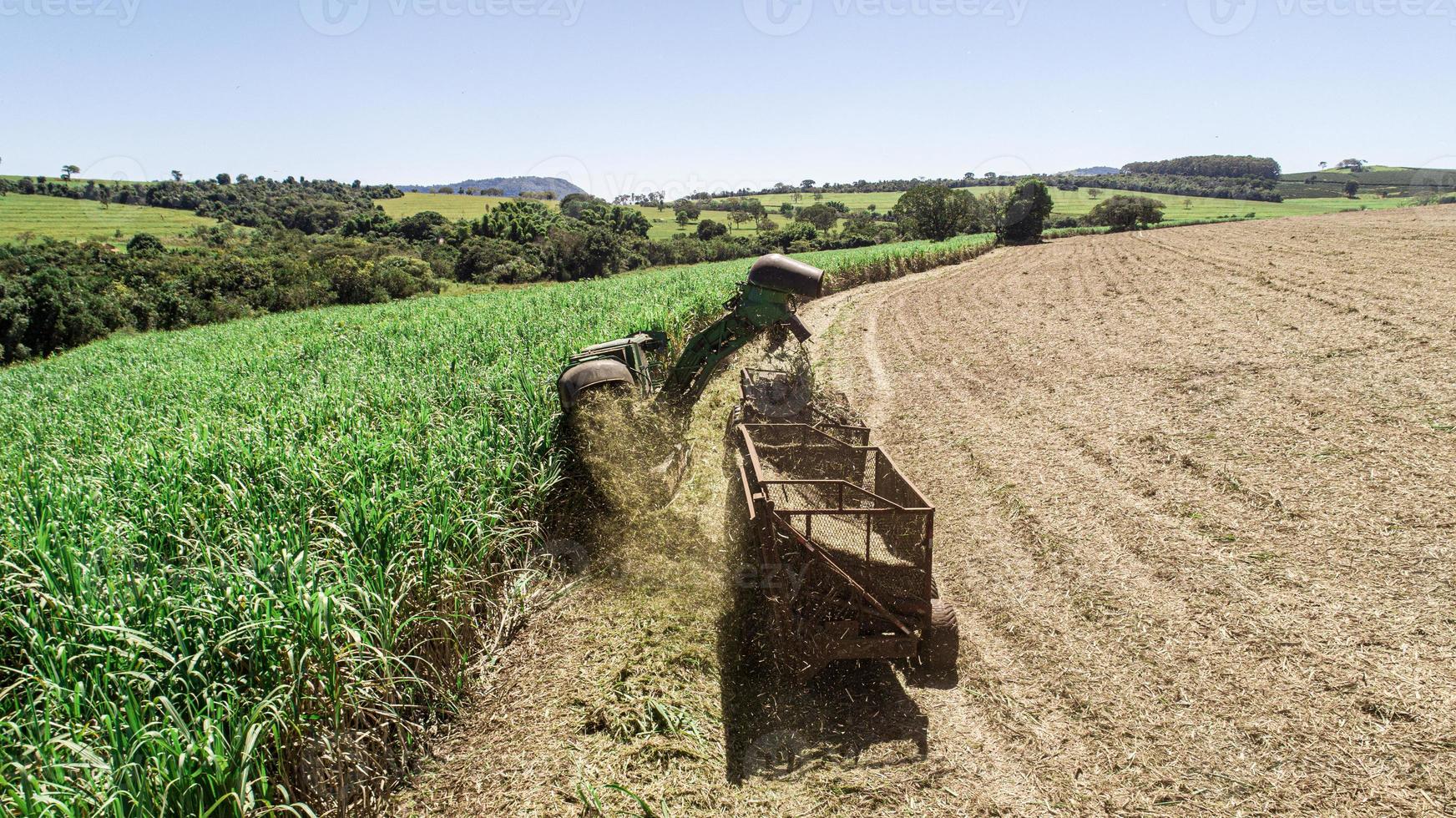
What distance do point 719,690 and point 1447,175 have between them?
122m

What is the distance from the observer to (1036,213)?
57781 millimetres

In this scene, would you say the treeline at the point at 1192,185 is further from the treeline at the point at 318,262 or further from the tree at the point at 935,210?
the treeline at the point at 318,262

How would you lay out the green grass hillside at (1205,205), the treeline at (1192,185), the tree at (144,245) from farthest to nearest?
1. the treeline at (1192,185)
2. the green grass hillside at (1205,205)
3. the tree at (144,245)

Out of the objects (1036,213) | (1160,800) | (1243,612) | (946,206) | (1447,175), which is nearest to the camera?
(1160,800)

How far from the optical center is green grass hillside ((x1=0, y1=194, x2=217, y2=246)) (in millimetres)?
54562

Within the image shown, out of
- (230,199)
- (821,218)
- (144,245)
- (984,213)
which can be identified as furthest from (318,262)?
(230,199)

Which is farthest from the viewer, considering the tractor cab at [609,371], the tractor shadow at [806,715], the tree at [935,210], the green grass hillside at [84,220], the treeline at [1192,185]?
the treeline at [1192,185]

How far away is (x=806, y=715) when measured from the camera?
439cm

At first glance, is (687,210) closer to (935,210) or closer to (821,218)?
(821,218)

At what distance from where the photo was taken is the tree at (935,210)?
2435 inches

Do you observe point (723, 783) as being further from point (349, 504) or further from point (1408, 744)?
point (1408, 744)

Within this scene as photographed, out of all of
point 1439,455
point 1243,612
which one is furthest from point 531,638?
point 1439,455

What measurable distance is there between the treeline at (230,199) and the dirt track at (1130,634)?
3491 inches

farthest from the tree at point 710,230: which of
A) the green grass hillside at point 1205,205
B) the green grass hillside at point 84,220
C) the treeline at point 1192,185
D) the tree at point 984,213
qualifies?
the treeline at point 1192,185
